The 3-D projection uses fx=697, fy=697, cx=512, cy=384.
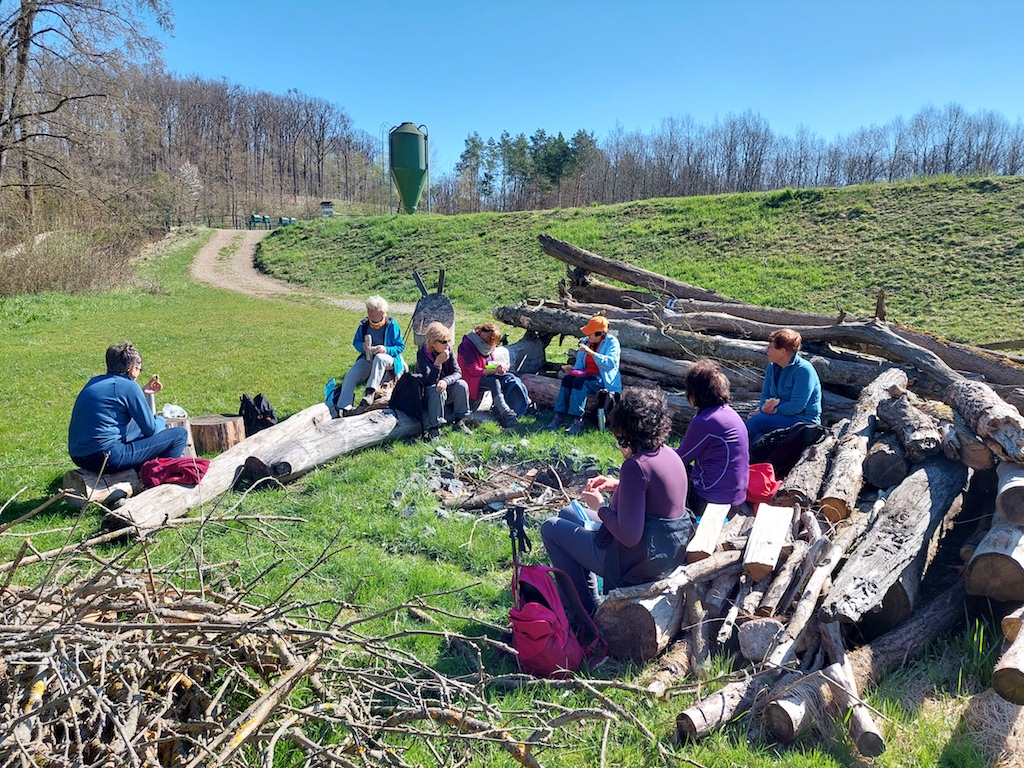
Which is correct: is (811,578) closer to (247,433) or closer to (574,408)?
(574,408)

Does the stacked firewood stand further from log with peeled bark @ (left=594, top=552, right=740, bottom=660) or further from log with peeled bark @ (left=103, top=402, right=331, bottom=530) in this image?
log with peeled bark @ (left=103, top=402, right=331, bottom=530)

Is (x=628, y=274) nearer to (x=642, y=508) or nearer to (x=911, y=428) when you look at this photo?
(x=911, y=428)

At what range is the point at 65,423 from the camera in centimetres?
863

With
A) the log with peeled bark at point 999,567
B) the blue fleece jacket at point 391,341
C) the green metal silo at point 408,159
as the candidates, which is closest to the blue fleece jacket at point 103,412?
the blue fleece jacket at point 391,341

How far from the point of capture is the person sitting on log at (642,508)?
3.81 meters

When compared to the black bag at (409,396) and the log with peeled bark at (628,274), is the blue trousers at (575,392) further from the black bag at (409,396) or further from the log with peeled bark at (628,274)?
the log with peeled bark at (628,274)

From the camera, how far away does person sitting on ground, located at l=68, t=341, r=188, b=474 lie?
582cm

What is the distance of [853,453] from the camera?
5418mm

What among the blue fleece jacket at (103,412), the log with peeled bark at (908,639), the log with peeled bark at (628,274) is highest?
the log with peeled bark at (628,274)

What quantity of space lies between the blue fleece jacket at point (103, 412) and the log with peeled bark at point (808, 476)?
5.30 metres

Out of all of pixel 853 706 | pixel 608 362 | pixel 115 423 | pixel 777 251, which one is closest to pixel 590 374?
pixel 608 362

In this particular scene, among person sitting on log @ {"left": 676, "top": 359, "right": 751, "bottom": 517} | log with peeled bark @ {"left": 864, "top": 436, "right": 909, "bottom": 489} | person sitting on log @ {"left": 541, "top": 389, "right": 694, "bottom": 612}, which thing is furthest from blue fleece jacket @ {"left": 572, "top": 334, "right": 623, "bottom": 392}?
person sitting on log @ {"left": 541, "top": 389, "right": 694, "bottom": 612}

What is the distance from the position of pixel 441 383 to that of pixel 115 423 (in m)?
3.24

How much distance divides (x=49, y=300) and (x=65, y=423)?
46.5 feet
